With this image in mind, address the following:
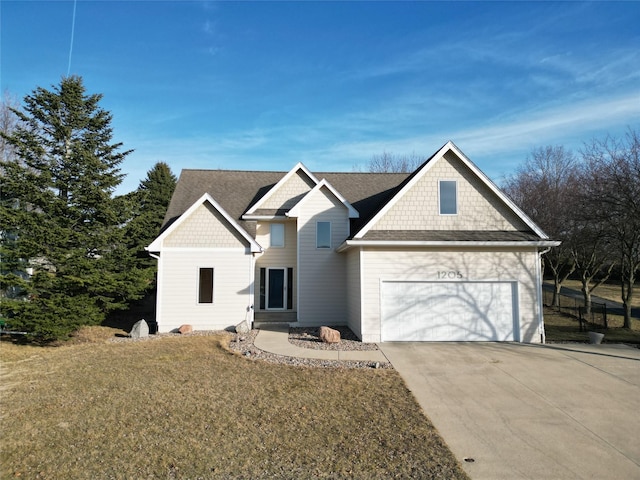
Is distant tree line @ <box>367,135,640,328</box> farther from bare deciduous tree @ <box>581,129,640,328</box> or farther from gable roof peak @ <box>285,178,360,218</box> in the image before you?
gable roof peak @ <box>285,178,360,218</box>

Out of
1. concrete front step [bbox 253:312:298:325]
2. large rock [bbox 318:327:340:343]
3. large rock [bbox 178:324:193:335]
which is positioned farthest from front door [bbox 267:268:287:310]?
large rock [bbox 318:327:340:343]

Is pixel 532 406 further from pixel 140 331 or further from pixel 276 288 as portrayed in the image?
pixel 140 331

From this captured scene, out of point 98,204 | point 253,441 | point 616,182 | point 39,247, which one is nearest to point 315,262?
point 98,204

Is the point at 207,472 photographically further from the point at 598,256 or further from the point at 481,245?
the point at 598,256

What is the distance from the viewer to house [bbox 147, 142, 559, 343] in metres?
12.8

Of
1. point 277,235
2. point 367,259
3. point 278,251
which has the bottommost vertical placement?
point 367,259

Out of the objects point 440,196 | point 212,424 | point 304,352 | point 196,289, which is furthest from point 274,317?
point 212,424

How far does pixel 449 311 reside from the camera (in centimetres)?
1280

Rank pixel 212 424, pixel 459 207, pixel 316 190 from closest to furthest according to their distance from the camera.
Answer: pixel 212 424
pixel 459 207
pixel 316 190

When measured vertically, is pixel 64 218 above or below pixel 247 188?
below

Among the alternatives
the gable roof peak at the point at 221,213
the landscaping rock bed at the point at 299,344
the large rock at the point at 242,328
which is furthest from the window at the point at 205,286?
the gable roof peak at the point at 221,213

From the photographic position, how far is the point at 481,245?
12.7 metres

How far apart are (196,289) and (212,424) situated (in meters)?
10.3

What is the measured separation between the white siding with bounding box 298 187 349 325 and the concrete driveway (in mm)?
5306
